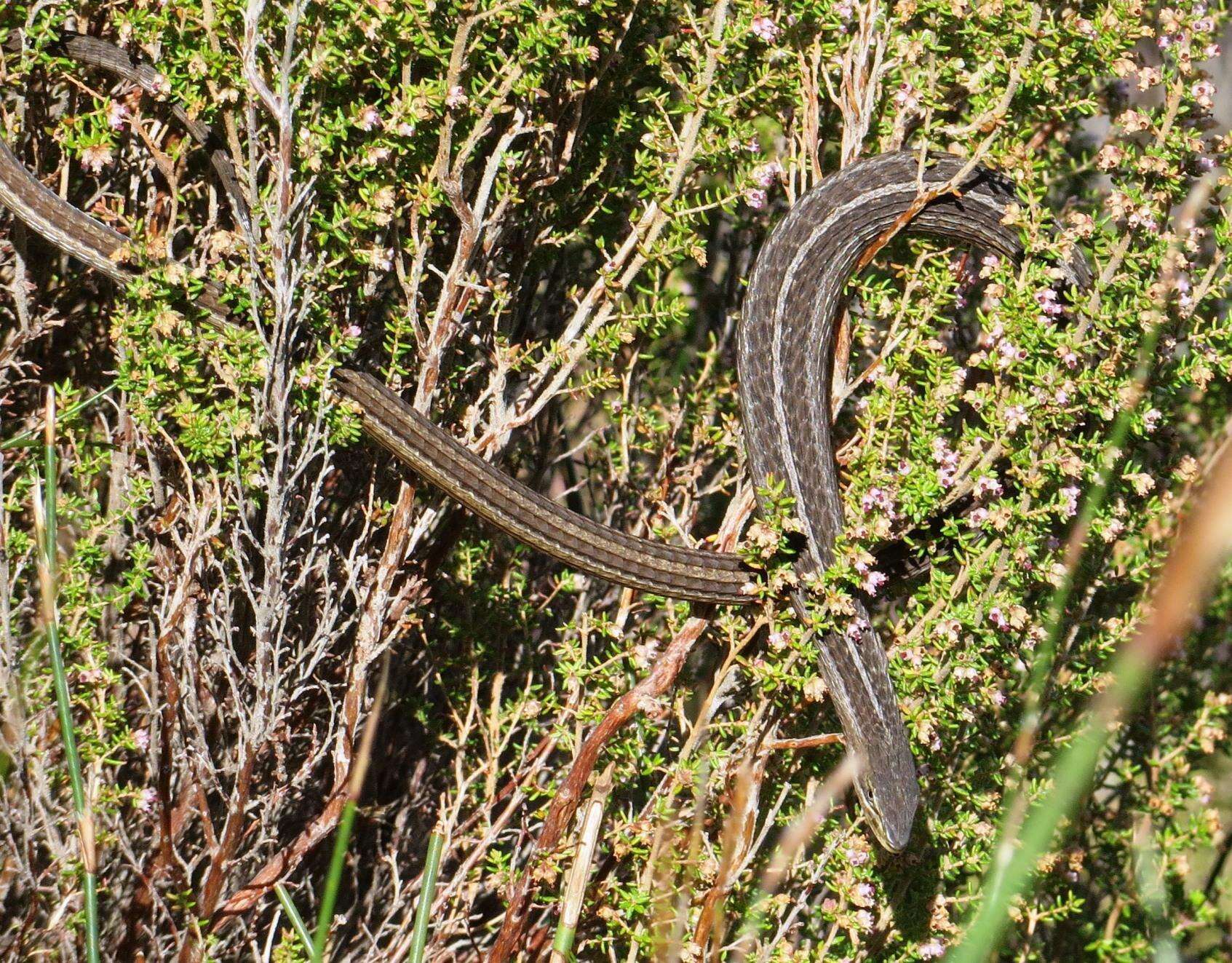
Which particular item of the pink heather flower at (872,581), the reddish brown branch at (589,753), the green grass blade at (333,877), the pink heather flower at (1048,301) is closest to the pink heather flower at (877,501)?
the pink heather flower at (872,581)

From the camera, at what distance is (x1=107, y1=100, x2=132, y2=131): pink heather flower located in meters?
2.67

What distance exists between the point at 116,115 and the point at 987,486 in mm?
2238

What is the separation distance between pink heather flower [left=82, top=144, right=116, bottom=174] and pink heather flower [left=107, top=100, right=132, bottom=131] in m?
0.06

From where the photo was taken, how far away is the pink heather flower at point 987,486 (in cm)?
257

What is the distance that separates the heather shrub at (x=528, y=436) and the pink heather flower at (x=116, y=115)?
2cm

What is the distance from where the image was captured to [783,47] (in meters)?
2.79

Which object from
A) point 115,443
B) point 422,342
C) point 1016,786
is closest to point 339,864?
point 422,342

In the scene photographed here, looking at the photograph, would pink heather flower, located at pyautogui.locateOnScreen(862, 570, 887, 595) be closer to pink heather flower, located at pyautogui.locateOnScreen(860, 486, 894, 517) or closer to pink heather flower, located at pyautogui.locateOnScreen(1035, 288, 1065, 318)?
pink heather flower, located at pyautogui.locateOnScreen(860, 486, 894, 517)

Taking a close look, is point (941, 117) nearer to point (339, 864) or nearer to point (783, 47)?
point (783, 47)

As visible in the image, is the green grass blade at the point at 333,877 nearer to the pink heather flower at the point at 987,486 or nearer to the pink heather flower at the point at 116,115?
the pink heather flower at the point at 987,486

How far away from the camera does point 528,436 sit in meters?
3.30

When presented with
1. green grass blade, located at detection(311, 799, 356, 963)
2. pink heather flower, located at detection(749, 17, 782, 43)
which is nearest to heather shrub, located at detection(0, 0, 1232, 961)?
pink heather flower, located at detection(749, 17, 782, 43)

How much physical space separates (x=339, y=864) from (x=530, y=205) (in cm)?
177

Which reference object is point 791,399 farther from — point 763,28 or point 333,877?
point 333,877
